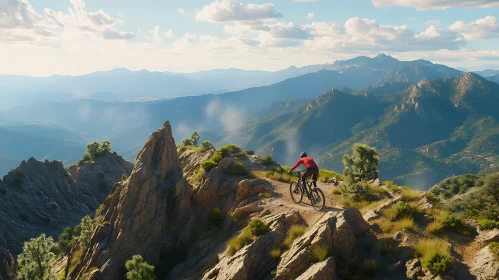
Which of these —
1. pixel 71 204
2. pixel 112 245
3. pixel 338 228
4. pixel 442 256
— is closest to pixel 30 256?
pixel 112 245

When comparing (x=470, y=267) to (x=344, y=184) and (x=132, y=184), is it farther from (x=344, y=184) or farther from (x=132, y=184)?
(x=132, y=184)

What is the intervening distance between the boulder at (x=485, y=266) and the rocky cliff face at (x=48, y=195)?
67712mm

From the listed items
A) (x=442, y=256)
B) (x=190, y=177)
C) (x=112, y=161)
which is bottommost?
(x=112, y=161)

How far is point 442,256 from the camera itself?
15297 millimetres

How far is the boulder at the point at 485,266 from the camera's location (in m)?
14.5

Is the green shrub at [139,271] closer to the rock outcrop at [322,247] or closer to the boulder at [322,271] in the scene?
the rock outcrop at [322,247]

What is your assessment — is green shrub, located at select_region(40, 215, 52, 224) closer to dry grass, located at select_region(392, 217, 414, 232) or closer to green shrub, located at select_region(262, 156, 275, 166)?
green shrub, located at select_region(262, 156, 275, 166)

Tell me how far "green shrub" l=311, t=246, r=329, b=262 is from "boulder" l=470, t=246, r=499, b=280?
22.1 feet

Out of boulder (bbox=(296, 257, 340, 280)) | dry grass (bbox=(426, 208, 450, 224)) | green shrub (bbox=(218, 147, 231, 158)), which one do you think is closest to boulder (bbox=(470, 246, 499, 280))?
dry grass (bbox=(426, 208, 450, 224))

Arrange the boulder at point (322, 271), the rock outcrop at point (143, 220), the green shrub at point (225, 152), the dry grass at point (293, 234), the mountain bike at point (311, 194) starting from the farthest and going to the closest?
the green shrub at point (225, 152), the rock outcrop at point (143, 220), the mountain bike at point (311, 194), the dry grass at point (293, 234), the boulder at point (322, 271)

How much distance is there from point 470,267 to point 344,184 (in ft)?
38.5

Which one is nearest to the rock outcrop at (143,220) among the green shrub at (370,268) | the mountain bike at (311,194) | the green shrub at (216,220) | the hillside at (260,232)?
the hillside at (260,232)

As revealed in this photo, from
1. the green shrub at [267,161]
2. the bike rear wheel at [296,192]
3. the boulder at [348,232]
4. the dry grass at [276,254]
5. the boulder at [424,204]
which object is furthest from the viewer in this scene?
the green shrub at [267,161]

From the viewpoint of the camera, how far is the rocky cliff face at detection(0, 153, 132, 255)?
6519 centimetres
